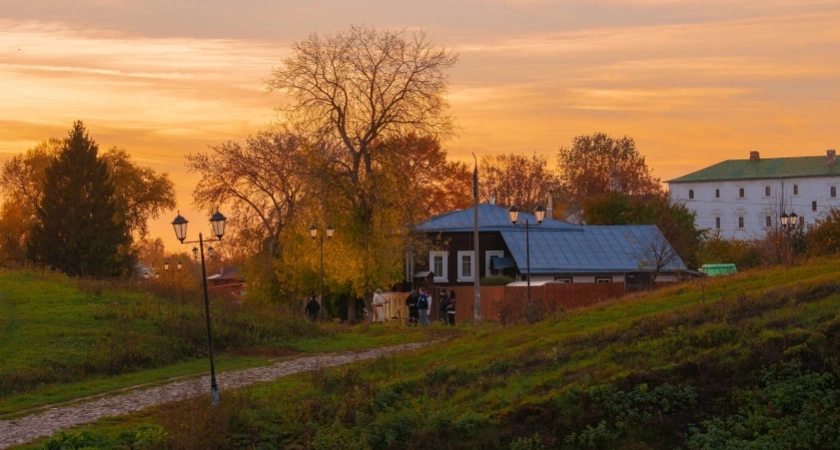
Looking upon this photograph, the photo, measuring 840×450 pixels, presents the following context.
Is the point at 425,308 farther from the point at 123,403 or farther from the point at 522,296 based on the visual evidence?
the point at 123,403

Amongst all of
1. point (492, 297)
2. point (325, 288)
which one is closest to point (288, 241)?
point (325, 288)

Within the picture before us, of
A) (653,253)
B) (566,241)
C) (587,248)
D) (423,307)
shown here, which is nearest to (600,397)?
(423,307)

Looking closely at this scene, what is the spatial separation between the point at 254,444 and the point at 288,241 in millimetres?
38632

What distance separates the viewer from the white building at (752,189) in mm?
126312

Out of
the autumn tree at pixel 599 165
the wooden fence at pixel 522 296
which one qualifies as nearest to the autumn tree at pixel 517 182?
the autumn tree at pixel 599 165

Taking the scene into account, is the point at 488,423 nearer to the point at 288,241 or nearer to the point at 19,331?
the point at 19,331

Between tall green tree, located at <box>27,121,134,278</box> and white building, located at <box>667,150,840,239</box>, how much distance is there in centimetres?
7623

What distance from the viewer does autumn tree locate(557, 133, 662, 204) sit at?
4104 inches

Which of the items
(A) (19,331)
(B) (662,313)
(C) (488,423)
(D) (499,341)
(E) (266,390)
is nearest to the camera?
(C) (488,423)

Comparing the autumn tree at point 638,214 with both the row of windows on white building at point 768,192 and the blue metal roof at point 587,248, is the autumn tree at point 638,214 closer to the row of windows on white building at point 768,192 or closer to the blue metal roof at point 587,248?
the blue metal roof at point 587,248

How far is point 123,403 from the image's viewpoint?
20375 mm

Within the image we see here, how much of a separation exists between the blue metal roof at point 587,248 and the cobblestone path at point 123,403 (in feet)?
112

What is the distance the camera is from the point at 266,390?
20.0 metres

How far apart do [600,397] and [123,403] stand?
385 inches
